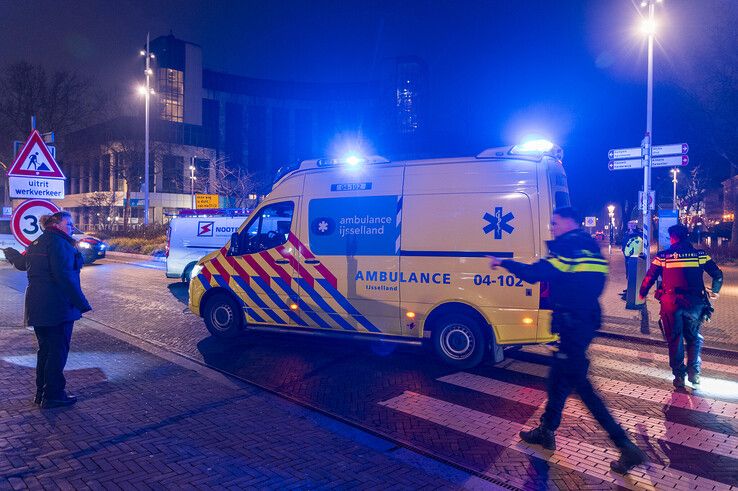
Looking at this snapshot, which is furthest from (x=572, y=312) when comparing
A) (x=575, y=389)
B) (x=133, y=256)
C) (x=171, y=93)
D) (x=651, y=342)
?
(x=171, y=93)

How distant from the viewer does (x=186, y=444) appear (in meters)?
4.34

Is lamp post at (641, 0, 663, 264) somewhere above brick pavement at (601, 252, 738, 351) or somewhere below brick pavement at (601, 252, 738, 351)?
above

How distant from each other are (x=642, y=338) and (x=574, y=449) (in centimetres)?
512

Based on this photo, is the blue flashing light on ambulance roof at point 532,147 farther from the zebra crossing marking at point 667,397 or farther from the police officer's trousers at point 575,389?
the police officer's trousers at point 575,389

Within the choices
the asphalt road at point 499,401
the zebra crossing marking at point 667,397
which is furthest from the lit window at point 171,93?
the zebra crossing marking at point 667,397

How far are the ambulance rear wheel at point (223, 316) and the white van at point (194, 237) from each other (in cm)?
528

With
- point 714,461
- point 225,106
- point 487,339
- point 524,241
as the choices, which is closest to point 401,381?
point 487,339

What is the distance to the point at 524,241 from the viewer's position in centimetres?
628

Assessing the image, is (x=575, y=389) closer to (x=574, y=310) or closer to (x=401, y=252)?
(x=574, y=310)

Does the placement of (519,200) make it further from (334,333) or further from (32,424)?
(32,424)

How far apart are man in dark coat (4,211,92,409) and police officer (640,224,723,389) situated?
5999 mm

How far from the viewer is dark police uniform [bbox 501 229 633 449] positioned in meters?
4.14

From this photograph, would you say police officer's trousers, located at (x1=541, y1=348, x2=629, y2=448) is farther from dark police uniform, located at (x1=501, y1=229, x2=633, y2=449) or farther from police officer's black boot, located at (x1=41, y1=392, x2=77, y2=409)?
Answer: police officer's black boot, located at (x1=41, y1=392, x2=77, y2=409)

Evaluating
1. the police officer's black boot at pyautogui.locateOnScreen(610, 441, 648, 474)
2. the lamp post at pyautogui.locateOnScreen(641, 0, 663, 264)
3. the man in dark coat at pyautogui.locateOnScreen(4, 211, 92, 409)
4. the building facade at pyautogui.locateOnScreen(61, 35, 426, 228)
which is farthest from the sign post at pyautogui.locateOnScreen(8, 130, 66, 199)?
the building facade at pyautogui.locateOnScreen(61, 35, 426, 228)
